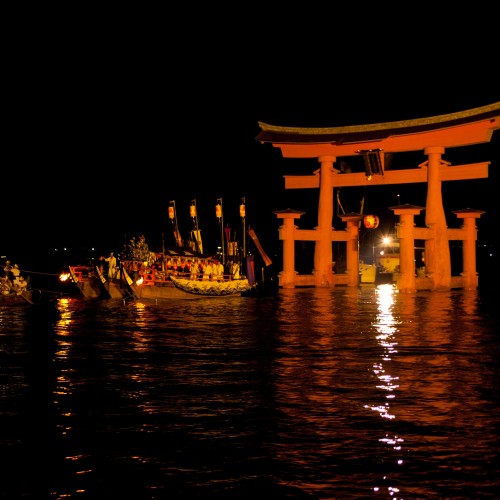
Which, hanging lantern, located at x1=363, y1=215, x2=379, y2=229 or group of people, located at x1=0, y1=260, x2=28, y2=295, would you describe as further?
hanging lantern, located at x1=363, y1=215, x2=379, y2=229

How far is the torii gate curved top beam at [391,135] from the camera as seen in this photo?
3700 cm

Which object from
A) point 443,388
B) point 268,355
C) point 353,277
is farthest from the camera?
point 353,277

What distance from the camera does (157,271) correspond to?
3797cm

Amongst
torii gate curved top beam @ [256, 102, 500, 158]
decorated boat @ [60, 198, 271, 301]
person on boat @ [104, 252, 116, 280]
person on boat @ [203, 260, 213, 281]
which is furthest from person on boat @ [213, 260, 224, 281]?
torii gate curved top beam @ [256, 102, 500, 158]

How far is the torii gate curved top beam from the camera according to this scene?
37000 mm

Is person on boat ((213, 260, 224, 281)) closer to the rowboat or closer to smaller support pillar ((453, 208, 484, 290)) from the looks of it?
the rowboat

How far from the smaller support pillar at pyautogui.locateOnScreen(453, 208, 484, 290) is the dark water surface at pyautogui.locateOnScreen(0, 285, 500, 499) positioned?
2088 centimetres

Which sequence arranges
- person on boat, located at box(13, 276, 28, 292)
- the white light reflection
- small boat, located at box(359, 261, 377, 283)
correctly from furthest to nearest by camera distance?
1. small boat, located at box(359, 261, 377, 283)
2. person on boat, located at box(13, 276, 28, 292)
3. the white light reflection

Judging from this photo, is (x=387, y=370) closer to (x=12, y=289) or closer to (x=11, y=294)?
(x=12, y=289)

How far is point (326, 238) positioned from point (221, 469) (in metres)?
34.1

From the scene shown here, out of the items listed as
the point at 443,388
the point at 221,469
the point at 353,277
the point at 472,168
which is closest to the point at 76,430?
the point at 221,469

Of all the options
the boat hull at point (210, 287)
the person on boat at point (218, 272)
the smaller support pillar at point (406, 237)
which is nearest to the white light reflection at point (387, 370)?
the smaller support pillar at point (406, 237)

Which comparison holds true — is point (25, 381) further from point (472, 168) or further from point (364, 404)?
point (472, 168)

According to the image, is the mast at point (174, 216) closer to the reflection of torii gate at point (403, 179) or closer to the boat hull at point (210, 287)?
the reflection of torii gate at point (403, 179)
